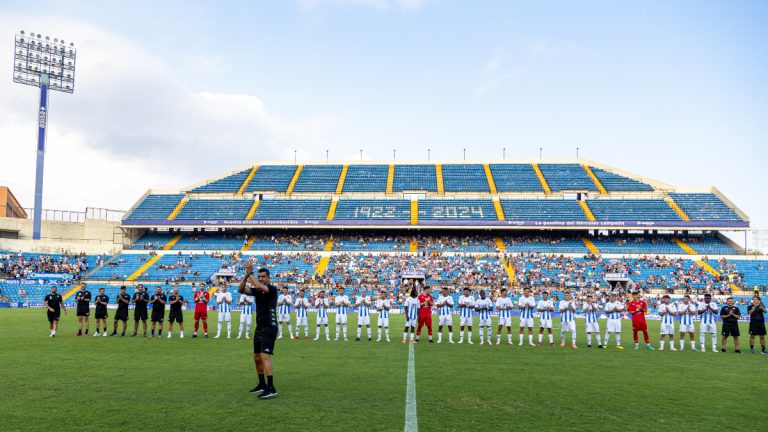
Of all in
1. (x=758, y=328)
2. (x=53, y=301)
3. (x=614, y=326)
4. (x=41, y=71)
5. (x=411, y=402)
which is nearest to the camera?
(x=411, y=402)

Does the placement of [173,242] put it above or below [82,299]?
above

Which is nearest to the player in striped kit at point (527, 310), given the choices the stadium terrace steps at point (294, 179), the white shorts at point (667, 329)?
the white shorts at point (667, 329)

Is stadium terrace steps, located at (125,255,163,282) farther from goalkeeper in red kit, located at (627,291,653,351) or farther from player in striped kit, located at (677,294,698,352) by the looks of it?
player in striped kit, located at (677,294,698,352)

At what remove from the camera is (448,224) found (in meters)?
57.0

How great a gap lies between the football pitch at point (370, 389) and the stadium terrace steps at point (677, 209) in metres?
42.4

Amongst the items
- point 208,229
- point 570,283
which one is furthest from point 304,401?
point 208,229

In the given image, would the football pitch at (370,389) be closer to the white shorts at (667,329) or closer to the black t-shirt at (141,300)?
the white shorts at (667,329)

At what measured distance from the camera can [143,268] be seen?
173 feet

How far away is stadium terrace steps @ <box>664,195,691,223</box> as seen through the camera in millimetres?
54981

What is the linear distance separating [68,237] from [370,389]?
5907 cm

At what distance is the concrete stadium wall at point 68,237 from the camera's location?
174ft

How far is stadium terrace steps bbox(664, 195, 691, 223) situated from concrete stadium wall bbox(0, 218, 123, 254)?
59.0 meters

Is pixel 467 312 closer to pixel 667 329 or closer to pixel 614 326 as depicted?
pixel 614 326

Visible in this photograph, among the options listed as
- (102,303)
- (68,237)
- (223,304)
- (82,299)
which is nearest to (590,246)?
(223,304)
